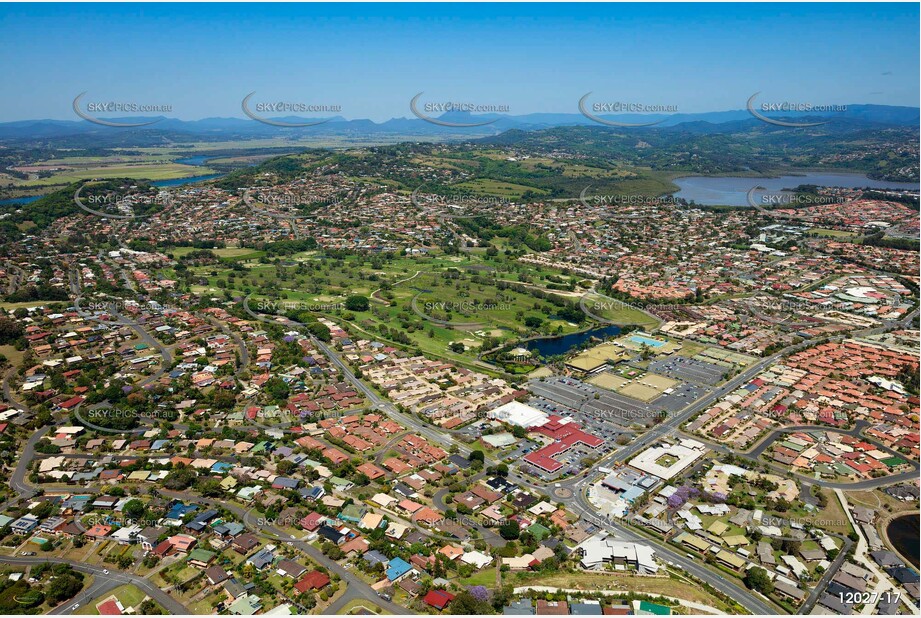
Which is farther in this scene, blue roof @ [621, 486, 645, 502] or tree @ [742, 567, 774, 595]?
blue roof @ [621, 486, 645, 502]

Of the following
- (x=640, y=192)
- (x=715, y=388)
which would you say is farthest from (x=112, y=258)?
(x=640, y=192)

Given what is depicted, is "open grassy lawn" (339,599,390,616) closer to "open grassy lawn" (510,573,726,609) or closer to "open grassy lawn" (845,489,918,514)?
"open grassy lawn" (510,573,726,609)

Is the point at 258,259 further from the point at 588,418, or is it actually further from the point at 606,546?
the point at 606,546

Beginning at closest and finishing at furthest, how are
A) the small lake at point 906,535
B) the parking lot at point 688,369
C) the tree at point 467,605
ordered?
the tree at point 467,605
the small lake at point 906,535
the parking lot at point 688,369

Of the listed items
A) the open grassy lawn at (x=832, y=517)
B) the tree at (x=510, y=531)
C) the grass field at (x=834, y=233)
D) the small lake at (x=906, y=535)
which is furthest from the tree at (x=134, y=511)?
the grass field at (x=834, y=233)

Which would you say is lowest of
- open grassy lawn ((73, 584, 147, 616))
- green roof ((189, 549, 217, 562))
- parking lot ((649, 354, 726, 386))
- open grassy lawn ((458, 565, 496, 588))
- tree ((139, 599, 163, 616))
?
parking lot ((649, 354, 726, 386))

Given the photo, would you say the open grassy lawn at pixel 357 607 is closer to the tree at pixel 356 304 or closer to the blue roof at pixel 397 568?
the blue roof at pixel 397 568

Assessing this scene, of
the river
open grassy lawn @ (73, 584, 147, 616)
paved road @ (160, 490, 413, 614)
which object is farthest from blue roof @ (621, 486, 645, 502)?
the river

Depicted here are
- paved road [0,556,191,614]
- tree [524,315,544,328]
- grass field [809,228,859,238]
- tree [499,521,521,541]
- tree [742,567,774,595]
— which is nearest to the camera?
paved road [0,556,191,614]
